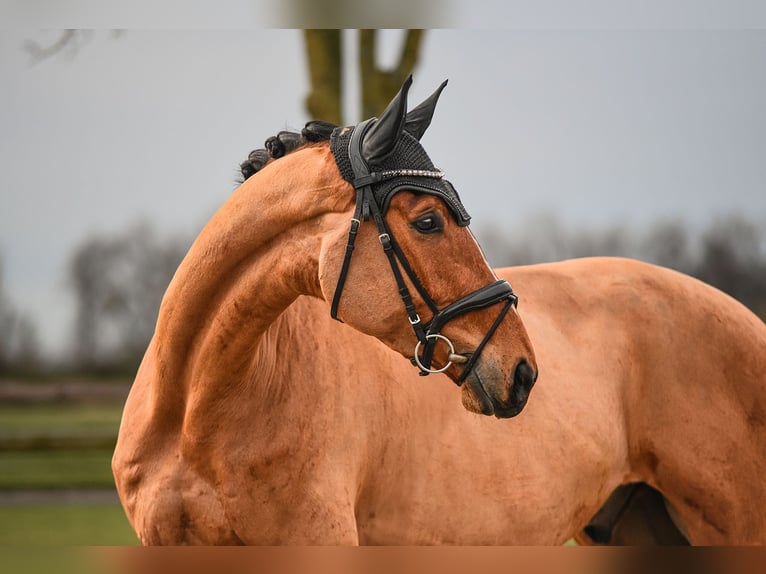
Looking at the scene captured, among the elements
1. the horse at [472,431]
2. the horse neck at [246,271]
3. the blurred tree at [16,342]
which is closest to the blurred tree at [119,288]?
the blurred tree at [16,342]

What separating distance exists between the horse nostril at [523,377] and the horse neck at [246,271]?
615 millimetres

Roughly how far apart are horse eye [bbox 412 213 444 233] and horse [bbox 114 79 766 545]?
22 centimetres

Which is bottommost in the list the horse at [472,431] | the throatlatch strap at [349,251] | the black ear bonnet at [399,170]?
the horse at [472,431]

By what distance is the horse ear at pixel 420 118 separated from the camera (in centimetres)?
238

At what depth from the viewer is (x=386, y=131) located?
2234 mm

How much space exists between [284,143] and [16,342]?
201 inches

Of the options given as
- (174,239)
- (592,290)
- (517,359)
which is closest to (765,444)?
(592,290)

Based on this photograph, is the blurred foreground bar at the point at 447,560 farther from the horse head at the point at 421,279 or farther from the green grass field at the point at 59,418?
the green grass field at the point at 59,418

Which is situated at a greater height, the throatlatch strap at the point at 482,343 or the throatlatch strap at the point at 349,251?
the throatlatch strap at the point at 349,251

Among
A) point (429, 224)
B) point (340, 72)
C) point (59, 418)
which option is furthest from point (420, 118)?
point (59, 418)

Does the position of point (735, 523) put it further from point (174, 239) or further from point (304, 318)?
point (174, 239)

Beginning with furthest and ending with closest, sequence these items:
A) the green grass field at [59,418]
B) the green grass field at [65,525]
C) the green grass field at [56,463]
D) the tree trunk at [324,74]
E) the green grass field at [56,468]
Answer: the green grass field at [56,468] → the green grass field at [59,418] → the green grass field at [56,463] → the green grass field at [65,525] → the tree trunk at [324,74]

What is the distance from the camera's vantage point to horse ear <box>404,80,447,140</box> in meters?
2.38

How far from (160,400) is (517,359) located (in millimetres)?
1091
